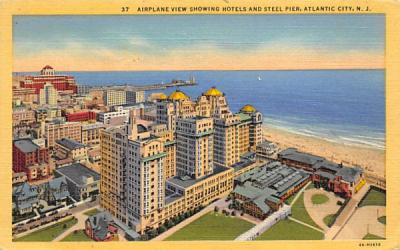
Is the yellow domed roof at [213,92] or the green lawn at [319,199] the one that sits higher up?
the yellow domed roof at [213,92]

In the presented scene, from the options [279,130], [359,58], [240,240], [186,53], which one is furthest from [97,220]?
[359,58]

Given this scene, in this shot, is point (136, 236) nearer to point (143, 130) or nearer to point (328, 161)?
point (143, 130)

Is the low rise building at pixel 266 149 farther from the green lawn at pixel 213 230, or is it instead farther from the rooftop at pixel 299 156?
the green lawn at pixel 213 230

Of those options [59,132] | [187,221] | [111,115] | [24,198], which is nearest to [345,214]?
[187,221]

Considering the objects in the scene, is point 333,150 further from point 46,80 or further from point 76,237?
point 46,80

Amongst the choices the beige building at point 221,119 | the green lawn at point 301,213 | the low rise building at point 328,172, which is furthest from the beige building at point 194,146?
the green lawn at point 301,213

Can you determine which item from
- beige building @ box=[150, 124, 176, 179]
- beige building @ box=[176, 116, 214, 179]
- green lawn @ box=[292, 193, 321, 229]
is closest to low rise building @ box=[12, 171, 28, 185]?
beige building @ box=[150, 124, 176, 179]

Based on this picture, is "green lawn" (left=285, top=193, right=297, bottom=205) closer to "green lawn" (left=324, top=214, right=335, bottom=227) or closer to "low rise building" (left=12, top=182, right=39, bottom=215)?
"green lawn" (left=324, top=214, right=335, bottom=227)
